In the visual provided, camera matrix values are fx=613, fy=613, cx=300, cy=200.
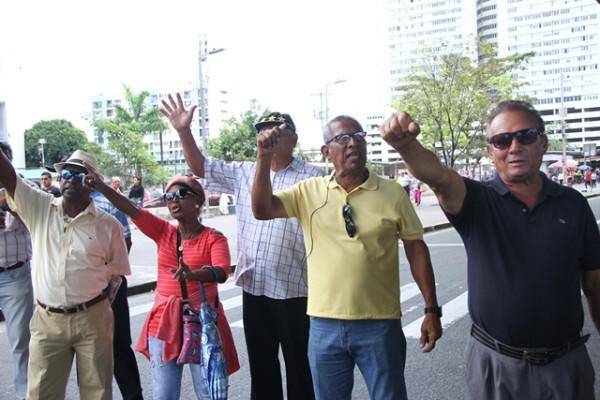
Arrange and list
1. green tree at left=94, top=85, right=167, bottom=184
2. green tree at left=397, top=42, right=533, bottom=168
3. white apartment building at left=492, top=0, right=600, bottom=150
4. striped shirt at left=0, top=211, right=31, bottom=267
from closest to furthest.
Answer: striped shirt at left=0, top=211, right=31, bottom=267 < green tree at left=397, top=42, right=533, bottom=168 < green tree at left=94, top=85, right=167, bottom=184 < white apartment building at left=492, top=0, right=600, bottom=150

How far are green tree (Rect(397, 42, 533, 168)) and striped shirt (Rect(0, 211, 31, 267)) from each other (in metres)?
22.6

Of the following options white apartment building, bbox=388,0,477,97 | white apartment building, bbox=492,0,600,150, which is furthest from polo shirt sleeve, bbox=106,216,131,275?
white apartment building, bbox=492,0,600,150

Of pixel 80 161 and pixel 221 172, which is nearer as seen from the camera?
pixel 80 161

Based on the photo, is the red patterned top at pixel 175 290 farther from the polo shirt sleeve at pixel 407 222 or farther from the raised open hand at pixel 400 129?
the raised open hand at pixel 400 129

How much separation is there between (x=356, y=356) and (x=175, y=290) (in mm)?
1153

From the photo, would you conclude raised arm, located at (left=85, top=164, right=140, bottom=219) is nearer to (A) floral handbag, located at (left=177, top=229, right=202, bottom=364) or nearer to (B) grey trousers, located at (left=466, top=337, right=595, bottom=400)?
(A) floral handbag, located at (left=177, top=229, right=202, bottom=364)

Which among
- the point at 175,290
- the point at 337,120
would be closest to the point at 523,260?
the point at 337,120

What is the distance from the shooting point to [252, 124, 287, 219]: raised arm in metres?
2.80

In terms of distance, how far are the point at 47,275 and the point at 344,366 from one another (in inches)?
70.0

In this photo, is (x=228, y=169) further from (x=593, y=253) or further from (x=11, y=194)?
(x=593, y=253)

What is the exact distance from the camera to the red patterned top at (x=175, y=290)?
A: 3.36 metres

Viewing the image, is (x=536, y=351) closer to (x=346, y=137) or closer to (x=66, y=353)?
(x=346, y=137)

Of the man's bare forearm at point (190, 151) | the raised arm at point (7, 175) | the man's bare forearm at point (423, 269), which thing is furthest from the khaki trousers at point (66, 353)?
the man's bare forearm at point (423, 269)

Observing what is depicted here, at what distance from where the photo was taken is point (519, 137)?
94.5 inches
